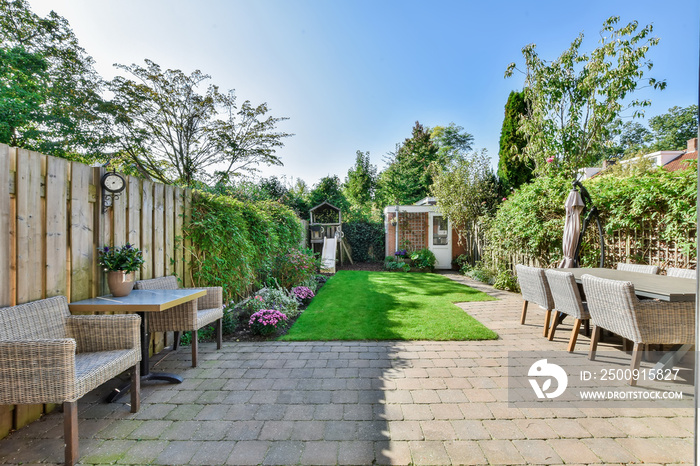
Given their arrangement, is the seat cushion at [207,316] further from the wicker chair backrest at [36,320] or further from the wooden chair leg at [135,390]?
the wicker chair backrest at [36,320]

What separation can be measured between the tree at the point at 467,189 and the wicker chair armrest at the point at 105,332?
9.37 m

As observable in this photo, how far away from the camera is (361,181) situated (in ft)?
65.7

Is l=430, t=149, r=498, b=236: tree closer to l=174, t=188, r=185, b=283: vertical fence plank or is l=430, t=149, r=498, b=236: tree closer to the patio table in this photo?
l=174, t=188, r=185, b=283: vertical fence plank

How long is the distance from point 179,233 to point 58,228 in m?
1.57

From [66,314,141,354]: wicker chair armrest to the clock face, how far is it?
1.15 meters

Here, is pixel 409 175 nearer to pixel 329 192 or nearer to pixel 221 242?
pixel 329 192

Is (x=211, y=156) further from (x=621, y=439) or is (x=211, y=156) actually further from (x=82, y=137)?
(x=621, y=439)

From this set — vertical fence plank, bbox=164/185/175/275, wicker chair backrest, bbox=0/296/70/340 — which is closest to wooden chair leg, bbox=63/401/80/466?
wicker chair backrest, bbox=0/296/70/340

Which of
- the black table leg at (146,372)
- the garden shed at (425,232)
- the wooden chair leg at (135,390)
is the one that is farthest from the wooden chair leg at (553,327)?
the garden shed at (425,232)

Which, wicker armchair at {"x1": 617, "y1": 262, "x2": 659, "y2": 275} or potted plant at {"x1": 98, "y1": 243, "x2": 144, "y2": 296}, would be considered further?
wicker armchair at {"x1": 617, "y1": 262, "x2": 659, "y2": 275}

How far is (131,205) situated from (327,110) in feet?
28.2

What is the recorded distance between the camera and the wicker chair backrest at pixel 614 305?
8.63ft

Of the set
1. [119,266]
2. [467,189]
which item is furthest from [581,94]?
[119,266]

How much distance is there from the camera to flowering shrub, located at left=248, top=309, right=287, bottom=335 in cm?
→ 402
